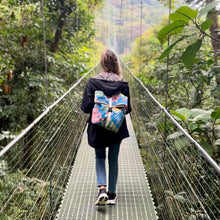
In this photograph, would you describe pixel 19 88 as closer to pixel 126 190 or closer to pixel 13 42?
pixel 13 42

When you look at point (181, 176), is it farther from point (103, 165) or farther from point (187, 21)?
point (187, 21)

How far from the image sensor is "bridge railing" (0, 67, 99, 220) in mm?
1460

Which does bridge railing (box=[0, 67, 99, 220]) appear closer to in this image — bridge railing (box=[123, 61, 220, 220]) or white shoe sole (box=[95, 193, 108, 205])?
white shoe sole (box=[95, 193, 108, 205])

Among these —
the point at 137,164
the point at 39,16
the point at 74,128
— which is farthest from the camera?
the point at 39,16

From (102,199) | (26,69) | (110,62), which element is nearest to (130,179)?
(102,199)

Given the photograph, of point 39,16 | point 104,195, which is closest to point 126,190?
point 104,195

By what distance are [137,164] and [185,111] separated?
1.05 m

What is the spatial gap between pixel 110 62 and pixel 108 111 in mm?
278

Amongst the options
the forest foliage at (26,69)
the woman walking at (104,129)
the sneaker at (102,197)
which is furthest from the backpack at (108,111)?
the forest foliage at (26,69)

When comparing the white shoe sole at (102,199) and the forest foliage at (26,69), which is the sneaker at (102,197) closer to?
the white shoe sole at (102,199)

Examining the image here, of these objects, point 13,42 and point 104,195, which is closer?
point 104,195

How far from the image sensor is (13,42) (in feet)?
12.7

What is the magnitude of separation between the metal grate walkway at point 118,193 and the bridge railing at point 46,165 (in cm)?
8

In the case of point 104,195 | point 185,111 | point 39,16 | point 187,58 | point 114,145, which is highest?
point 39,16
